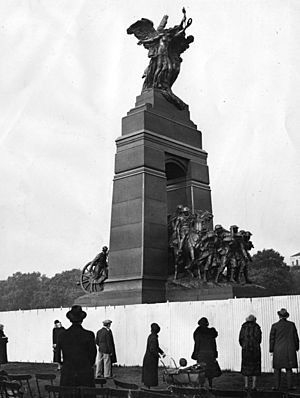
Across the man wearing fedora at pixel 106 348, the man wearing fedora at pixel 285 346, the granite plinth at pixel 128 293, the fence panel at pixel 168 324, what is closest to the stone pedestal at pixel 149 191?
the granite plinth at pixel 128 293

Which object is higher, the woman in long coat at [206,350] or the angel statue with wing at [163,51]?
the angel statue with wing at [163,51]

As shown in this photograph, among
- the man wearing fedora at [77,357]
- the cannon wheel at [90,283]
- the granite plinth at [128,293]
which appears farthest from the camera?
the cannon wheel at [90,283]

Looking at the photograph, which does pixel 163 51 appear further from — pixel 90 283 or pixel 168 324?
pixel 168 324

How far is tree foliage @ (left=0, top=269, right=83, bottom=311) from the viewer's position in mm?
90281

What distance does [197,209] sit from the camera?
26.0 metres

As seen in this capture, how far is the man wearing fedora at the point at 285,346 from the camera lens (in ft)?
40.6

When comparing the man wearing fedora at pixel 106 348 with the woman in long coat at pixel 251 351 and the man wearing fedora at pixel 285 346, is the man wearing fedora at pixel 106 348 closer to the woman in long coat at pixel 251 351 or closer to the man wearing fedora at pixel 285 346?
the woman in long coat at pixel 251 351

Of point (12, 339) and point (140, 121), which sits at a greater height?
point (140, 121)

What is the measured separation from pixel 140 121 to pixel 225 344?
10.7m

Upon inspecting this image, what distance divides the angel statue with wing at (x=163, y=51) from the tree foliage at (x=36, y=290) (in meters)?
62.9

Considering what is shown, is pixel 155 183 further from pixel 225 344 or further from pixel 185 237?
pixel 225 344

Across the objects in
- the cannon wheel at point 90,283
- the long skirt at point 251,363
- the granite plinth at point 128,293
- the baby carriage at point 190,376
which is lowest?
the baby carriage at point 190,376

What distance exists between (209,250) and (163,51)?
968 cm

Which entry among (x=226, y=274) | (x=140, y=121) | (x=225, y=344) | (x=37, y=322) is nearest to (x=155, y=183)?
(x=140, y=121)
